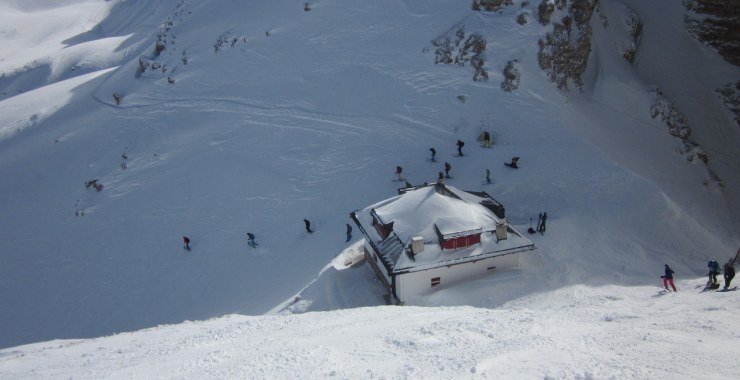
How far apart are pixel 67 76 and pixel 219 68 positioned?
18997mm

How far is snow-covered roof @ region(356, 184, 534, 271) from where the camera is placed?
68.1 ft

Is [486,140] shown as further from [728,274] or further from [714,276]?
[728,274]

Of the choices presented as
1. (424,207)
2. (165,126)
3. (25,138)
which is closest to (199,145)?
(165,126)

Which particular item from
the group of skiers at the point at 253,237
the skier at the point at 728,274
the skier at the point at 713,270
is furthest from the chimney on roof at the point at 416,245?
the skier at the point at 728,274

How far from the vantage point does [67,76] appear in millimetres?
47469

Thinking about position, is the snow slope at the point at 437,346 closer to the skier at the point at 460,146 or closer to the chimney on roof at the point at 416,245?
the chimney on roof at the point at 416,245

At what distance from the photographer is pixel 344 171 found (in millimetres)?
29656

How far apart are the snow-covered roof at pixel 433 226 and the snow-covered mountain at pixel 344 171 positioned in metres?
1.36

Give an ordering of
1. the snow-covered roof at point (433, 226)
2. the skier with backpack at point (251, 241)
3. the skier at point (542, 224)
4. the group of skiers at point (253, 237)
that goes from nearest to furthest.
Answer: the snow-covered roof at point (433, 226) < the skier at point (542, 224) < the group of skiers at point (253, 237) < the skier with backpack at point (251, 241)

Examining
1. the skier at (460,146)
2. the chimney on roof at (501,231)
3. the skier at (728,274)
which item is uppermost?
the skier at (460,146)

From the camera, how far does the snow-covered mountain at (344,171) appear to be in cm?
1777

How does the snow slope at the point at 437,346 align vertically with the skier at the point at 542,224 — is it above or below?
above

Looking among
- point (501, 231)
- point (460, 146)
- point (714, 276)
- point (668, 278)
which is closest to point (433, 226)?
point (501, 231)

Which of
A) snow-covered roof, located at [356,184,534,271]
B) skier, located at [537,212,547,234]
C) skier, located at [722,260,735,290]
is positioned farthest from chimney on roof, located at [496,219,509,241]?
skier, located at [722,260,735,290]
